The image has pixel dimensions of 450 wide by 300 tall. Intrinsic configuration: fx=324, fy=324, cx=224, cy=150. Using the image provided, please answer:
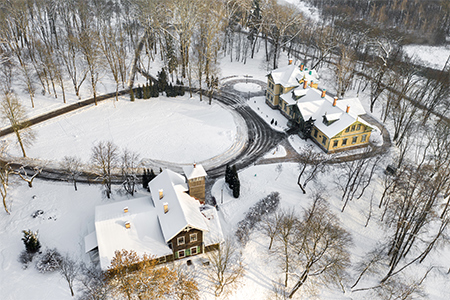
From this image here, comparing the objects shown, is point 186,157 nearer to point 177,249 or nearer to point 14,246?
point 177,249

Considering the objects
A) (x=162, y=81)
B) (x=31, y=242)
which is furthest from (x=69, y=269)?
(x=162, y=81)

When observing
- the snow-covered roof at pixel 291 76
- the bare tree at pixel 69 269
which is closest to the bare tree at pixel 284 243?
the bare tree at pixel 69 269

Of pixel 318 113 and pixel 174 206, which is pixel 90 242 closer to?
pixel 174 206

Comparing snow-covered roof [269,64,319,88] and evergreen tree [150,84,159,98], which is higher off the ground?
snow-covered roof [269,64,319,88]

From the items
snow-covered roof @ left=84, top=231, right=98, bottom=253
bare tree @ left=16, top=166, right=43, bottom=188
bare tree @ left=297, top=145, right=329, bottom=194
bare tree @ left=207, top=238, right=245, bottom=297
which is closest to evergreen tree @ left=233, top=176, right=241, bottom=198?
bare tree @ left=207, top=238, right=245, bottom=297

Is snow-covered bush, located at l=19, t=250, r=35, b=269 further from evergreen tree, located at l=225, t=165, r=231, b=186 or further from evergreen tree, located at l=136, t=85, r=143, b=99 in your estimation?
evergreen tree, located at l=136, t=85, r=143, b=99
